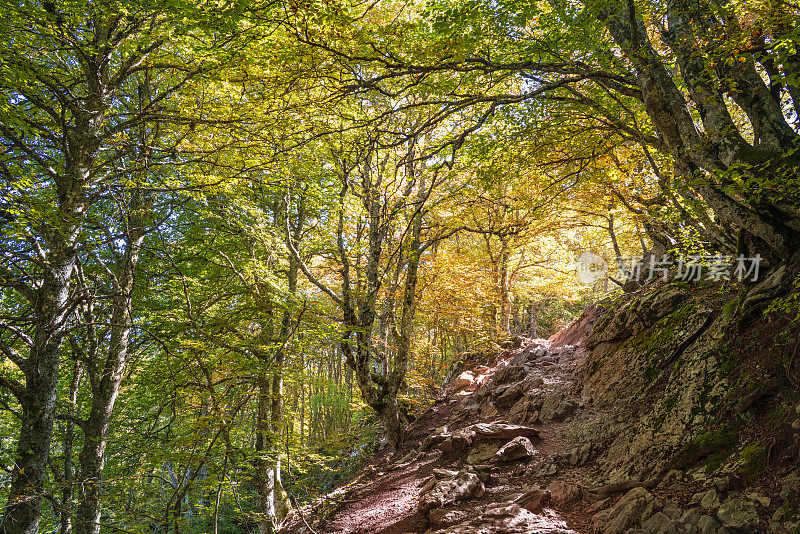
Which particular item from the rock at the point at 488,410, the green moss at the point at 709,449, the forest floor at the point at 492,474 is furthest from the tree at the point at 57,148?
the rock at the point at 488,410

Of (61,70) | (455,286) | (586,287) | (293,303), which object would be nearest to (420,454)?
(293,303)

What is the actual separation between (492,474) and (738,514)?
3.20 meters

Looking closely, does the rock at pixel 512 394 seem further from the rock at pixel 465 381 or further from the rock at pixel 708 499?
the rock at pixel 708 499

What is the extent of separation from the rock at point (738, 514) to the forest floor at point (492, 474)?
1.19 m

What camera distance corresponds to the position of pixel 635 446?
458cm

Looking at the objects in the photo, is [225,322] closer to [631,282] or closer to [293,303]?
[293,303]

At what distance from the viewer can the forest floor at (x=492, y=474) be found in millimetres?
4340

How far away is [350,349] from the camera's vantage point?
27.9 feet

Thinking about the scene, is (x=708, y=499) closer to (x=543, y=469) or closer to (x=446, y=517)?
(x=543, y=469)

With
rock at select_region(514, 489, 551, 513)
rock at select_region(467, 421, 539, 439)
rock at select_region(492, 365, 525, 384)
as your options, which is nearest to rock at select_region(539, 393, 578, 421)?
rock at select_region(467, 421, 539, 439)

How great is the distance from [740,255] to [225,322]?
362 inches

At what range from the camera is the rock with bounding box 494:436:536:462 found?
5.82 meters

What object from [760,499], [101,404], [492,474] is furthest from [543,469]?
[101,404]

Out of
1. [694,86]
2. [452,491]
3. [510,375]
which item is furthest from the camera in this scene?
[510,375]
